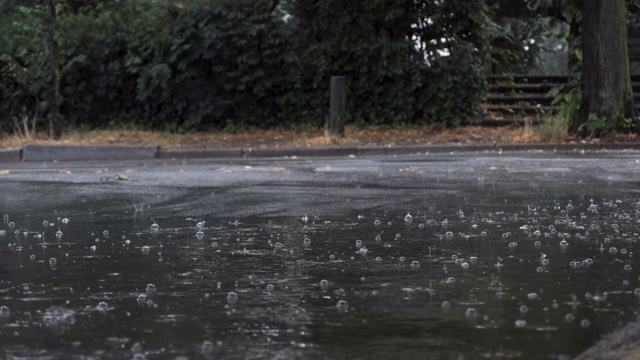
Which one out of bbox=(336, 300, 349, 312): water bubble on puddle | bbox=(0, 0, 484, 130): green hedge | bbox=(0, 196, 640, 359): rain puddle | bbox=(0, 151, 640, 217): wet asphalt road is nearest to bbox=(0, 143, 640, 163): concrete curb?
bbox=(0, 151, 640, 217): wet asphalt road

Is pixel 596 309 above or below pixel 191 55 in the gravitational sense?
below

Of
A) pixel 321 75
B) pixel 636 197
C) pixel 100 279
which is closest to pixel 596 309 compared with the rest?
pixel 100 279

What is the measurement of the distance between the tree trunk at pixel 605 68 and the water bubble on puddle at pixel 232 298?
14.4m

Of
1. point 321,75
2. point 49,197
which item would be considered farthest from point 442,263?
point 321,75

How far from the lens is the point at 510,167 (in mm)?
15133

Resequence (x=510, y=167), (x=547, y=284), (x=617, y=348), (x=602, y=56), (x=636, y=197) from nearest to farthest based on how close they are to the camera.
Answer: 1. (x=617, y=348)
2. (x=547, y=284)
3. (x=636, y=197)
4. (x=510, y=167)
5. (x=602, y=56)

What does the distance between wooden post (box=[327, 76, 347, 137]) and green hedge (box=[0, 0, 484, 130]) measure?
2407 millimetres

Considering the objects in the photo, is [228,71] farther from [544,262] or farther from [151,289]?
[151,289]

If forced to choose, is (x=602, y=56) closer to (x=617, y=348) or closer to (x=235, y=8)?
(x=235, y=8)

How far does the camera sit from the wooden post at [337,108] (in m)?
20.7

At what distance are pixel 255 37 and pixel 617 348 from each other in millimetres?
18819

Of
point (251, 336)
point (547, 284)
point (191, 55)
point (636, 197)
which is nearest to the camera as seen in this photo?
point (251, 336)

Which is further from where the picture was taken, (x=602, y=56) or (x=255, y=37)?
(x=255, y=37)

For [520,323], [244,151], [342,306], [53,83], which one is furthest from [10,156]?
[520,323]
